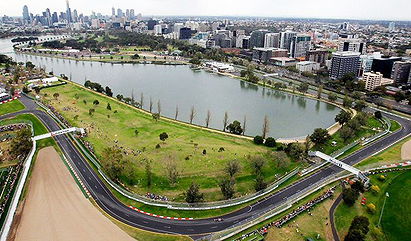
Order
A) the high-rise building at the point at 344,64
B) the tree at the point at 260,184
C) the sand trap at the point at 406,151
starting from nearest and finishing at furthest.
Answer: the tree at the point at 260,184
the sand trap at the point at 406,151
the high-rise building at the point at 344,64

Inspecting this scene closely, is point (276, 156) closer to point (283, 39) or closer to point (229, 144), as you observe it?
point (229, 144)

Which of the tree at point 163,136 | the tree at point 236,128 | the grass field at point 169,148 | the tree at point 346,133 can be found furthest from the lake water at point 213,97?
the tree at point 163,136

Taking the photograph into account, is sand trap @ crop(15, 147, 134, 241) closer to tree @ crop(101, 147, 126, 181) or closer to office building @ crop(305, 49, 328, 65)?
tree @ crop(101, 147, 126, 181)

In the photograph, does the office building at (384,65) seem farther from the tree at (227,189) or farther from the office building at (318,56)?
the tree at (227,189)

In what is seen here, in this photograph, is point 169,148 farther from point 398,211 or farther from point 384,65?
point 384,65

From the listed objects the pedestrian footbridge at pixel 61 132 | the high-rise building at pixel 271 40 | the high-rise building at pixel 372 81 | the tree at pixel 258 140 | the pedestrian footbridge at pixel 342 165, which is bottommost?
the pedestrian footbridge at pixel 342 165

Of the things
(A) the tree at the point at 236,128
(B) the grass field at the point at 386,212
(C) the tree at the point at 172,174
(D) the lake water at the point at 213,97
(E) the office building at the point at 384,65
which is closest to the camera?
(B) the grass field at the point at 386,212

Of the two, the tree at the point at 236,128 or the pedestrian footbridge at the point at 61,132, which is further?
the tree at the point at 236,128

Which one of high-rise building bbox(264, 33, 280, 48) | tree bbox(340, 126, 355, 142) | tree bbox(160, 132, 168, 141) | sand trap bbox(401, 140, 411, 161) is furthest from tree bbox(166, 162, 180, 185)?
high-rise building bbox(264, 33, 280, 48)
